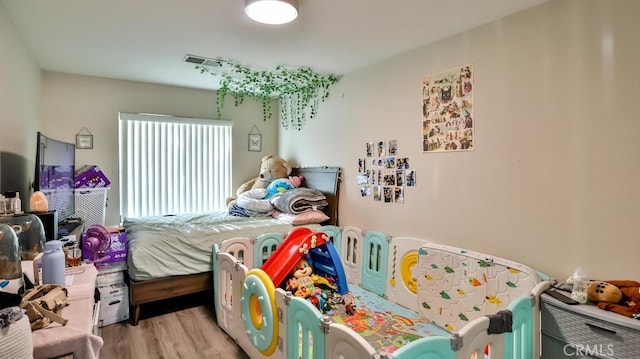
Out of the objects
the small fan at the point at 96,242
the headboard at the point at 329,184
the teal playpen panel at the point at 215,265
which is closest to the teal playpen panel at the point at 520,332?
the teal playpen panel at the point at 215,265

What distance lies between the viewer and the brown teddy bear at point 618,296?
5.08 feet

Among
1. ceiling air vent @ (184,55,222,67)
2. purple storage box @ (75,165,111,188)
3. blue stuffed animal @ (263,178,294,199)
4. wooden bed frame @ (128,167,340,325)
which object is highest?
ceiling air vent @ (184,55,222,67)

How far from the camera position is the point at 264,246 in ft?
10.4

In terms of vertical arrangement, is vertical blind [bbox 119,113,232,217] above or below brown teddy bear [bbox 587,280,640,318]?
above

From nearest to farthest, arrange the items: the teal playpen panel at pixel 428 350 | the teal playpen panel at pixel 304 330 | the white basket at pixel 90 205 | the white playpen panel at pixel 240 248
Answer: the teal playpen panel at pixel 428 350
the teal playpen panel at pixel 304 330
the white playpen panel at pixel 240 248
the white basket at pixel 90 205

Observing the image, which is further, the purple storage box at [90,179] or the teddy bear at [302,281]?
the purple storage box at [90,179]

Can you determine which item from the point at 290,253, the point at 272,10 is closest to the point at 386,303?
the point at 290,253

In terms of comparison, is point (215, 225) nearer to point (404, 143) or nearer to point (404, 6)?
point (404, 143)

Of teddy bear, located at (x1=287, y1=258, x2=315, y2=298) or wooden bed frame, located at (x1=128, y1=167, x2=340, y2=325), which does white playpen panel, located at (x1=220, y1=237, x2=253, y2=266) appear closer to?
wooden bed frame, located at (x1=128, y1=167, x2=340, y2=325)

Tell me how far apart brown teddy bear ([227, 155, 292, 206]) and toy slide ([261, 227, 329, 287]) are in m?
1.58

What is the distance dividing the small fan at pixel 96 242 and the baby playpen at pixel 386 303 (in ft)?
2.88

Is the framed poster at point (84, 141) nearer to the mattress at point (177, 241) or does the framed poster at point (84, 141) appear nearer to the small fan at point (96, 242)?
the mattress at point (177, 241)

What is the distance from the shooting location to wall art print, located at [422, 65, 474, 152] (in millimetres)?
2428

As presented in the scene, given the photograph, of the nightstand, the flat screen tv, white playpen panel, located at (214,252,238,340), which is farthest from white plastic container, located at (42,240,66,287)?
white playpen panel, located at (214,252,238,340)
